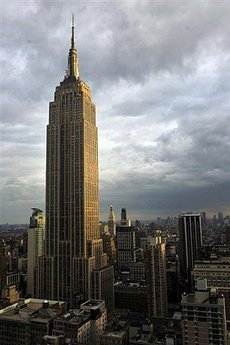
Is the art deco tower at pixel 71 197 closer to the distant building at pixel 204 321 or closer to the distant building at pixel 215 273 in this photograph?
the distant building at pixel 215 273

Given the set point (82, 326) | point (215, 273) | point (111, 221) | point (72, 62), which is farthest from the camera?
point (111, 221)

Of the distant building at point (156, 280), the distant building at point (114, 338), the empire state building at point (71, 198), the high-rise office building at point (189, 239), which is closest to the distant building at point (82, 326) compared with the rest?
the distant building at point (114, 338)

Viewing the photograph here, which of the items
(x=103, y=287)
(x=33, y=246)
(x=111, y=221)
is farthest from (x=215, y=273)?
(x=111, y=221)

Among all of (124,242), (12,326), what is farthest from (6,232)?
(12,326)

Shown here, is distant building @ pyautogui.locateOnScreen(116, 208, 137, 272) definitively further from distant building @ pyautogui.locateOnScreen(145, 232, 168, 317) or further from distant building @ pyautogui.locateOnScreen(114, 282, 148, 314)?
distant building @ pyautogui.locateOnScreen(145, 232, 168, 317)

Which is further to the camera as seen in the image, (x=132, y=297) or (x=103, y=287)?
(x=132, y=297)

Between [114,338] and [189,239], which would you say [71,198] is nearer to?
[114,338]

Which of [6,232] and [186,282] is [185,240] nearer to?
[186,282]
